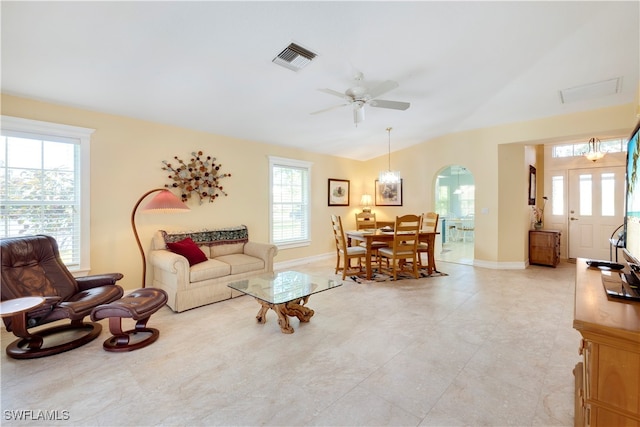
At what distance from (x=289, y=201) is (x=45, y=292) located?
374cm

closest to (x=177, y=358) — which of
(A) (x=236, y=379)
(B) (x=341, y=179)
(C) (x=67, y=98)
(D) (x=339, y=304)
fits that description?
(A) (x=236, y=379)

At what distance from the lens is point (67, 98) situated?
10.0 ft

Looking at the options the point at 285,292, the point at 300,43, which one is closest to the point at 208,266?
the point at 285,292

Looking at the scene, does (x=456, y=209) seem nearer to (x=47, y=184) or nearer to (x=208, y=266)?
(x=208, y=266)

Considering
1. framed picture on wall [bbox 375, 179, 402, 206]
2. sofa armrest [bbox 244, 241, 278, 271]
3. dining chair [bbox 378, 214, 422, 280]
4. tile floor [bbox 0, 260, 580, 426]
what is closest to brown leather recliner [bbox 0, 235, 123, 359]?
tile floor [bbox 0, 260, 580, 426]

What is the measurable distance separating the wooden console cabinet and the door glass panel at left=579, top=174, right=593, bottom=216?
3.20 ft

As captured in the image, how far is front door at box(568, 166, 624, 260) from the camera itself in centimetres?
535

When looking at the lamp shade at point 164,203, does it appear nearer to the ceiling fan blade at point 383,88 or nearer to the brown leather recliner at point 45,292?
the brown leather recliner at point 45,292

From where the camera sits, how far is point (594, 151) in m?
5.42

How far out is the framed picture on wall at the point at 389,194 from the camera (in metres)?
6.66

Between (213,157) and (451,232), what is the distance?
764 cm

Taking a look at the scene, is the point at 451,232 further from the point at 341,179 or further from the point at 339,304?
the point at 339,304

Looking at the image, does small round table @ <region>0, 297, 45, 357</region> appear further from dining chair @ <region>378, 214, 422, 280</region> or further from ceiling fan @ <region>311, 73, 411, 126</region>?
Answer: dining chair @ <region>378, 214, 422, 280</region>

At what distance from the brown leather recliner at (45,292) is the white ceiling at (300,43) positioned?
1.64 m
